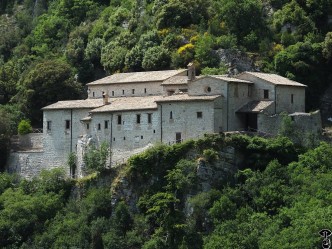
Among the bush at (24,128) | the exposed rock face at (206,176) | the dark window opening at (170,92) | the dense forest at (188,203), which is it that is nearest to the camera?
the dense forest at (188,203)

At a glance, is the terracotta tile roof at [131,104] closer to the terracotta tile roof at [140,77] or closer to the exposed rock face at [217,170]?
the terracotta tile roof at [140,77]

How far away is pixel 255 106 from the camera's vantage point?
87500 millimetres

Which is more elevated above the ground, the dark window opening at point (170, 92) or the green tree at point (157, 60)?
the green tree at point (157, 60)

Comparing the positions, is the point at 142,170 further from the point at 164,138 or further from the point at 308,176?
the point at 308,176

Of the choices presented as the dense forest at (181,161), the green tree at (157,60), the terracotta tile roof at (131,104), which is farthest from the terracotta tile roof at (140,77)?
the green tree at (157,60)

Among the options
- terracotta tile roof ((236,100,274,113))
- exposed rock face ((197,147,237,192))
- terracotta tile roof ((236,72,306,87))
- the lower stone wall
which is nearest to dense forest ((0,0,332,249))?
exposed rock face ((197,147,237,192))

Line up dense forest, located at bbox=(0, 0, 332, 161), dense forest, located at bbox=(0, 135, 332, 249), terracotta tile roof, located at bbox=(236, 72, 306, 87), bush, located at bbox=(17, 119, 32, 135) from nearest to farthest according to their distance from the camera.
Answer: dense forest, located at bbox=(0, 135, 332, 249) < terracotta tile roof, located at bbox=(236, 72, 306, 87) < bush, located at bbox=(17, 119, 32, 135) < dense forest, located at bbox=(0, 0, 332, 161)

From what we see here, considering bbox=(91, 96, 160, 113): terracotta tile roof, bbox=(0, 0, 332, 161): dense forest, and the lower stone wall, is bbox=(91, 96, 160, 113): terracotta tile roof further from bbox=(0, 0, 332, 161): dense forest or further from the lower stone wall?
bbox=(0, 0, 332, 161): dense forest

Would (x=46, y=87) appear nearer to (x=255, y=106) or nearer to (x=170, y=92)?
(x=170, y=92)

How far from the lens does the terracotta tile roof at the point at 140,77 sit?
9544cm

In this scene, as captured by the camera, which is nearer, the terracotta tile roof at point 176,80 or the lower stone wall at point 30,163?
the terracotta tile roof at point 176,80

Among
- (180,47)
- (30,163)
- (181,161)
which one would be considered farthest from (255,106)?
(30,163)

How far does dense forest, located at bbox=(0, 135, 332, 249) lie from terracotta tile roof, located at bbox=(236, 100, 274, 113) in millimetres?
2823

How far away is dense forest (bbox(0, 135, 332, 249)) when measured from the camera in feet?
260
